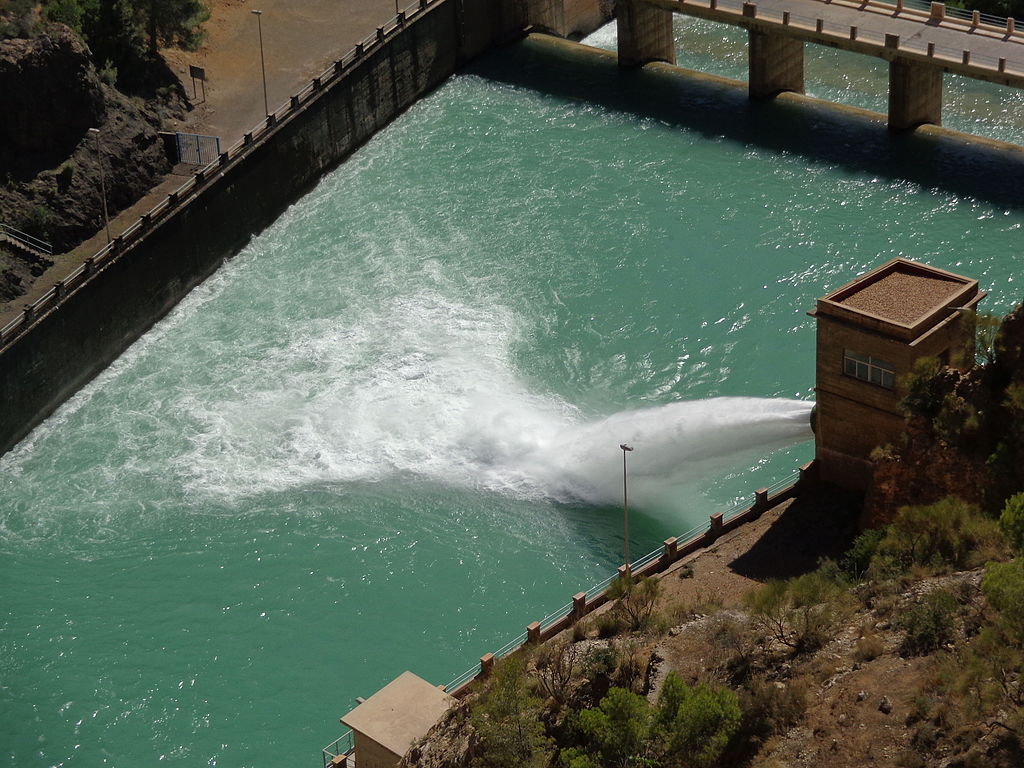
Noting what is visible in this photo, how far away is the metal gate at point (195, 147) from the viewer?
254ft

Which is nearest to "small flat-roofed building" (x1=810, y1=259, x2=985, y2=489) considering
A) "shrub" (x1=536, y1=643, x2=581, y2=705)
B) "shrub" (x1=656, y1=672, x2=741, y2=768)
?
"shrub" (x1=536, y1=643, x2=581, y2=705)

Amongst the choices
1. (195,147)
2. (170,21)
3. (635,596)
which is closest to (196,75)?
(170,21)

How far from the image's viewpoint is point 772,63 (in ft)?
278

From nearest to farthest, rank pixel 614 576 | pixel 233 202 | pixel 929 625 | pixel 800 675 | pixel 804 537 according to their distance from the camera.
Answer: pixel 929 625, pixel 800 675, pixel 804 537, pixel 614 576, pixel 233 202

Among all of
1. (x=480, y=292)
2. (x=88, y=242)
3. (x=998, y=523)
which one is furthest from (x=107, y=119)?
(x=998, y=523)

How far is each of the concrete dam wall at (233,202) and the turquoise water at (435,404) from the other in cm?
101

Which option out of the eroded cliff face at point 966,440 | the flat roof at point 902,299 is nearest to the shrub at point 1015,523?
the eroded cliff face at point 966,440

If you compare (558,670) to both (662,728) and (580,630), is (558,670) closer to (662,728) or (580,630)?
(580,630)

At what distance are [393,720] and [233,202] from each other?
35.3m

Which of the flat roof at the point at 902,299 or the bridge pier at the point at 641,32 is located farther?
the bridge pier at the point at 641,32

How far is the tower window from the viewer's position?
171 ft

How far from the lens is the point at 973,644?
39875 mm

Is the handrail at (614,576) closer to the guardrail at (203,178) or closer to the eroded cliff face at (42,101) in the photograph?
the guardrail at (203,178)

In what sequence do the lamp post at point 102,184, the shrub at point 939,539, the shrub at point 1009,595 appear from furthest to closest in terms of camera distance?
the lamp post at point 102,184 → the shrub at point 939,539 → the shrub at point 1009,595
